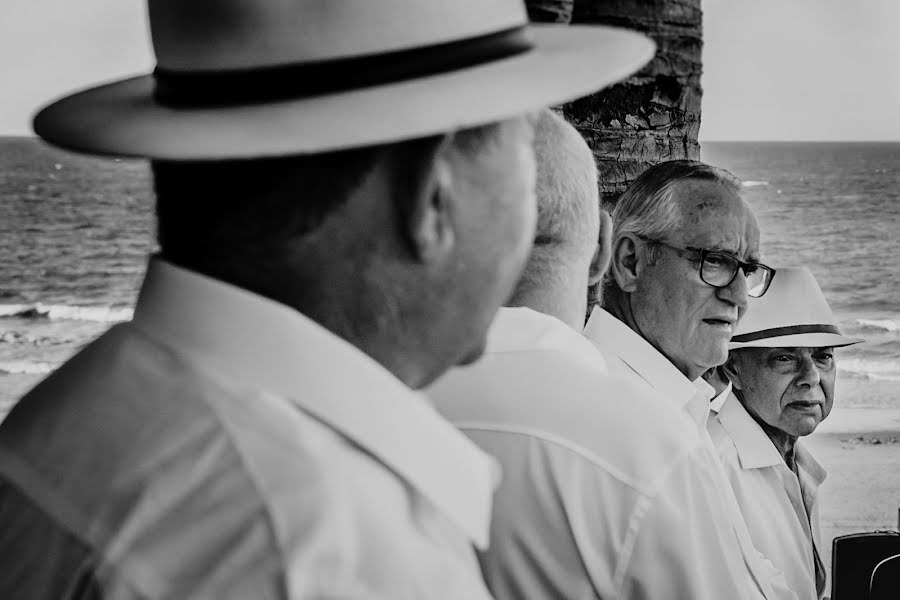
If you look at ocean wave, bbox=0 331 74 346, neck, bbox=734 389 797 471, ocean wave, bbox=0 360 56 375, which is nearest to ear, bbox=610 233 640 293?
neck, bbox=734 389 797 471

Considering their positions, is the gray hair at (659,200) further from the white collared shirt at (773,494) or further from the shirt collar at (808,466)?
the shirt collar at (808,466)

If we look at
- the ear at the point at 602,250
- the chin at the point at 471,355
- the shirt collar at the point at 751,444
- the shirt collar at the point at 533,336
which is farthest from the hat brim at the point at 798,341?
the chin at the point at 471,355

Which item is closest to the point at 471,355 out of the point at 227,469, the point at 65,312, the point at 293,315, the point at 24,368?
the point at 293,315

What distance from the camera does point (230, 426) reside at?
1.14 metres

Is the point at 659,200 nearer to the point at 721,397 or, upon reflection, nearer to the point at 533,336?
the point at 721,397

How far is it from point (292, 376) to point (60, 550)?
0.27 metres

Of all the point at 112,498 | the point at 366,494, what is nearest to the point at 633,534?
the point at 366,494

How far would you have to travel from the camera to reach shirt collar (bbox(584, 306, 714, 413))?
134 inches

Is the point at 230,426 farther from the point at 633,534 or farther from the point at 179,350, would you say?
the point at 633,534

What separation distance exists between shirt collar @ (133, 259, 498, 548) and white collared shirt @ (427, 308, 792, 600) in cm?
80

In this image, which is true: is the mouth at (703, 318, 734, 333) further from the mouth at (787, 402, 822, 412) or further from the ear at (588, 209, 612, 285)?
the mouth at (787, 402, 822, 412)

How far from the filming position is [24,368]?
26328 millimetres

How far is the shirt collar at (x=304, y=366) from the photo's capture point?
120 cm

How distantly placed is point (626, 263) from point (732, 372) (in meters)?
1.07
